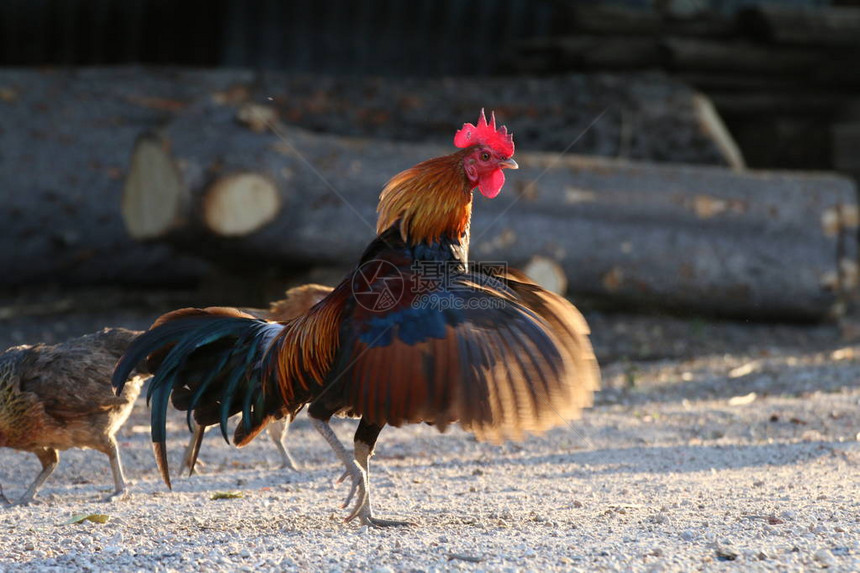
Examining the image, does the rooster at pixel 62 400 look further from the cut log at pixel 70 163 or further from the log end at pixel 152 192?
the cut log at pixel 70 163

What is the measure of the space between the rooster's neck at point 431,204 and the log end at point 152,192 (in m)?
3.94

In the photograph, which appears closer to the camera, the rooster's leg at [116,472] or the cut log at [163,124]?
the rooster's leg at [116,472]

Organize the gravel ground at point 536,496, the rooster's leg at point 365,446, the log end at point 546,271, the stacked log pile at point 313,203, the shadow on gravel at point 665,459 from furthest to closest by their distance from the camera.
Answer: the log end at point 546,271 < the stacked log pile at point 313,203 < the shadow on gravel at point 665,459 < the rooster's leg at point 365,446 < the gravel ground at point 536,496

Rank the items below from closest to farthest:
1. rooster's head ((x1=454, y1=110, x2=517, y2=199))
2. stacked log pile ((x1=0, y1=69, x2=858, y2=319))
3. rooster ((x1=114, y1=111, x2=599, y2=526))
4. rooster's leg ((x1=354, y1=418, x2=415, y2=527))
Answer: rooster ((x1=114, y1=111, x2=599, y2=526)) < rooster's leg ((x1=354, y1=418, x2=415, y2=527)) < rooster's head ((x1=454, y1=110, x2=517, y2=199)) < stacked log pile ((x1=0, y1=69, x2=858, y2=319))

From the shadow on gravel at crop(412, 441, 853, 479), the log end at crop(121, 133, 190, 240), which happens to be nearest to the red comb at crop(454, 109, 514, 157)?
the shadow on gravel at crop(412, 441, 853, 479)

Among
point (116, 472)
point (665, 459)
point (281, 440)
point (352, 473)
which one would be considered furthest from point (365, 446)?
point (665, 459)

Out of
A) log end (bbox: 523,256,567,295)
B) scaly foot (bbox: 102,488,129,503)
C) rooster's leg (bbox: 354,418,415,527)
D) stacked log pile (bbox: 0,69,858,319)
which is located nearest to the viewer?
rooster's leg (bbox: 354,418,415,527)

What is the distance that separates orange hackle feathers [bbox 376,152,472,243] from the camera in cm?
454

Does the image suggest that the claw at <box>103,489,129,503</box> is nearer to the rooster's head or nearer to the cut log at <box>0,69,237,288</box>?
the rooster's head

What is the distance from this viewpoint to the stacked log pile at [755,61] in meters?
12.4

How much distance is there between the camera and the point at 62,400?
4797mm

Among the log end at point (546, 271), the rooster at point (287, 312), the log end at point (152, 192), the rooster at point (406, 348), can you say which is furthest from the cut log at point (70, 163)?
the rooster at point (406, 348)

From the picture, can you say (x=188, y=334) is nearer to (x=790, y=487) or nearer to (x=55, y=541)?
(x=55, y=541)

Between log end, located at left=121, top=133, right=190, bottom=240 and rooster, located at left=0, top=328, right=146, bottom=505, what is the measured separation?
333cm
